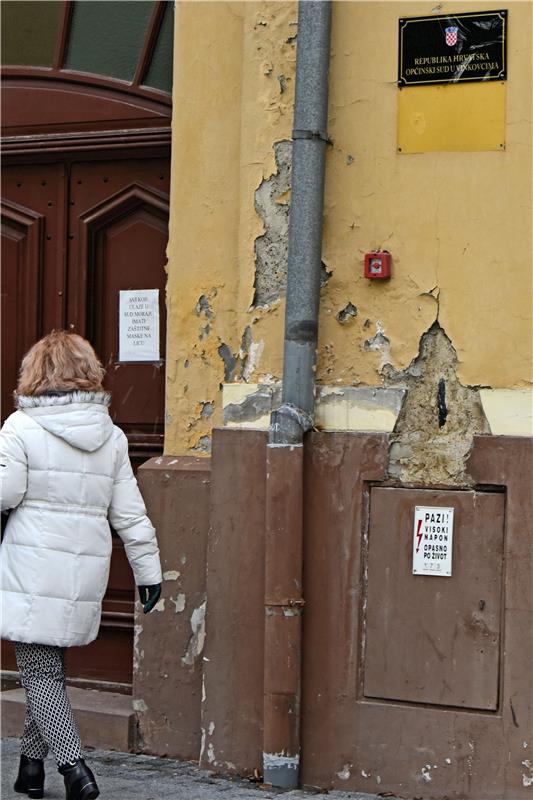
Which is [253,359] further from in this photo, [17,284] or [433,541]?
[17,284]

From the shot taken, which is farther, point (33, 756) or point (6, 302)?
point (6, 302)

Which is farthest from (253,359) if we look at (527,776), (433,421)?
(527,776)

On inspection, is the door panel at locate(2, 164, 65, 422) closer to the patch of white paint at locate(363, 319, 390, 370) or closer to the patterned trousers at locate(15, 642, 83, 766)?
the patch of white paint at locate(363, 319, 390, 370)

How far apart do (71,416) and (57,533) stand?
0.42 m

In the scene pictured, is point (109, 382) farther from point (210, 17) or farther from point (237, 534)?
point (210, 17)

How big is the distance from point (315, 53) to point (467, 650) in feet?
7.71

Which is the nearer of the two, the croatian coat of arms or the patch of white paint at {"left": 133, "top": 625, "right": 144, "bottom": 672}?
the croatian coat of arms

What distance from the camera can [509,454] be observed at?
490 cm

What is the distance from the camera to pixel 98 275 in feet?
20.4

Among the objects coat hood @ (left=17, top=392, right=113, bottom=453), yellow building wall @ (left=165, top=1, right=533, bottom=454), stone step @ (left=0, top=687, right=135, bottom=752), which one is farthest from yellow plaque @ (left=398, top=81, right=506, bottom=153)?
stone step @ (left=0, top=687, right=135, bottom=752)

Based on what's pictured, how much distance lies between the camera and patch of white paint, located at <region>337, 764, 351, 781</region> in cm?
510

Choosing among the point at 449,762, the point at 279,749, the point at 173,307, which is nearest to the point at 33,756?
the point at 279,749

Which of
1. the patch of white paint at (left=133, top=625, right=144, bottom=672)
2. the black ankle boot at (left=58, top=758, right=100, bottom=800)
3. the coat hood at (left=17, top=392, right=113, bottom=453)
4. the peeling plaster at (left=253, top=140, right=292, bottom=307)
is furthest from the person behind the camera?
the patch of white paint at (left=133, top=625, right=144, bottom=672)

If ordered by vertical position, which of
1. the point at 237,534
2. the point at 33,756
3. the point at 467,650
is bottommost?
the point at 33,756
